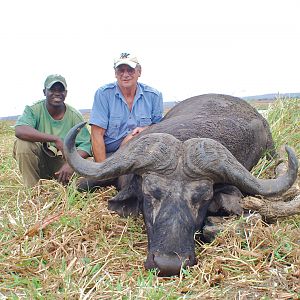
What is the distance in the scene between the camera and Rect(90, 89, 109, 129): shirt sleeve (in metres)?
5.29

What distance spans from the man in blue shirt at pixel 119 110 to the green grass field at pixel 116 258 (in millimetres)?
1028

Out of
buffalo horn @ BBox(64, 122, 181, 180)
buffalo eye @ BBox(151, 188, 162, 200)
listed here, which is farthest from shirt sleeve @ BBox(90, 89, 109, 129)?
buffalo eye @ BBox(151, 188, 162, 200)

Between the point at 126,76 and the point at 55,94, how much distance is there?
2.65 feet

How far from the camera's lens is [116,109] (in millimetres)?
5359

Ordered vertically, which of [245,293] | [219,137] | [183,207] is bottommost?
[245,293]

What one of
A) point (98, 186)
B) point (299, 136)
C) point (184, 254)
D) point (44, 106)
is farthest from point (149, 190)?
point (299, 136)

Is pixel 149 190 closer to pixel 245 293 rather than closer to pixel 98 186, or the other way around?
pixel 245 293

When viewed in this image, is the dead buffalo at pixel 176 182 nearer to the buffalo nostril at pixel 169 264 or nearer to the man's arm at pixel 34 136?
the buffalo nostril at pixel 169 264

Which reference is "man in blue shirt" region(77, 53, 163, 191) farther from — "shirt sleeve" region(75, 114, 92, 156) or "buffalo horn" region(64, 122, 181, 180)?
"buffalo horn" region(64, 122, 181, 180)

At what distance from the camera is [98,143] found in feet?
17.2

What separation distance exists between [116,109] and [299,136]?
102 inches

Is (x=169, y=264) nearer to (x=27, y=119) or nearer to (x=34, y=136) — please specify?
(x=34, y=136)

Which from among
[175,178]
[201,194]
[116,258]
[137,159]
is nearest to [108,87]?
[137,159]

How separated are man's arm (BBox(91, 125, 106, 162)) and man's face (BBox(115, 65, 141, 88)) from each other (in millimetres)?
548
